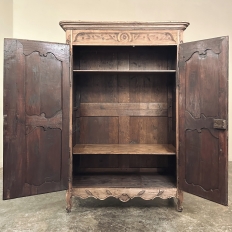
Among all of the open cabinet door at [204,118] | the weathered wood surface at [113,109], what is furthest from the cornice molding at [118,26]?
the weathered wood surface at [113,109]

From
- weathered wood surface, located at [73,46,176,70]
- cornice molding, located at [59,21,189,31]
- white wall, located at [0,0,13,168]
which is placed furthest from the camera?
white wall, located at [0,0,13,168]

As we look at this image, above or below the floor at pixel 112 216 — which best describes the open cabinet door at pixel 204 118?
above

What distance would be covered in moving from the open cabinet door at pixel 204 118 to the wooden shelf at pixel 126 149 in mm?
284

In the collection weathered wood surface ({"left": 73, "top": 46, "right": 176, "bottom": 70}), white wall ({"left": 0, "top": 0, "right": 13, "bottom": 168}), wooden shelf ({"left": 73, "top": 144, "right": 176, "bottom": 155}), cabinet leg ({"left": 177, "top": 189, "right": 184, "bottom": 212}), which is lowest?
cabinet leg ({"left": 177, "top": 189, "right": 184, "bottom": 212})

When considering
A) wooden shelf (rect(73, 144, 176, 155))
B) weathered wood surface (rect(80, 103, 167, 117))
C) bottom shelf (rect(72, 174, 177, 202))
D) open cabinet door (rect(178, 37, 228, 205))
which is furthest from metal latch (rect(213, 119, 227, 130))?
weathered wood surface (rect(80, 103, 167, 117))

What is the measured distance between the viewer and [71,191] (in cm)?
221

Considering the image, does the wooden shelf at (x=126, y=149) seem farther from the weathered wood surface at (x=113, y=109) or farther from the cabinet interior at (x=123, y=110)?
the weathered wood surface at (x=113, y=109)

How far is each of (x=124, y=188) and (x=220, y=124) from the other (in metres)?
1.13

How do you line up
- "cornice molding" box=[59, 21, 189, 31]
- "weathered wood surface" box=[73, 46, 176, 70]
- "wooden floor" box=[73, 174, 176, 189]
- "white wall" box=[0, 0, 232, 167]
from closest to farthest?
1. "cornice molding" box=[59, 21, 189, 31]
2. "wooden floor" box=[73, 174, 176, 189]
3. "weathered wood surface" box=[73, 46, 176, 70]
4. "white wall" box=[0, 0, 232, 167]

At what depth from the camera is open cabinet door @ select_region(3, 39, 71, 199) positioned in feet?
6.54

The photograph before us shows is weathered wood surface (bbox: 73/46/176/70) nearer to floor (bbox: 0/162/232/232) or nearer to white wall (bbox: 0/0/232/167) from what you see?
white wall (bbox: 0/0/232/167)

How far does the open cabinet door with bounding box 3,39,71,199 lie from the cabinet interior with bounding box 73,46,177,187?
25.2 inches

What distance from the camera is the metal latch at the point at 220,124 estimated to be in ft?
6.20

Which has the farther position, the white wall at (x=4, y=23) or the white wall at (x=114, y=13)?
the white wall at (x=114, y=13)
